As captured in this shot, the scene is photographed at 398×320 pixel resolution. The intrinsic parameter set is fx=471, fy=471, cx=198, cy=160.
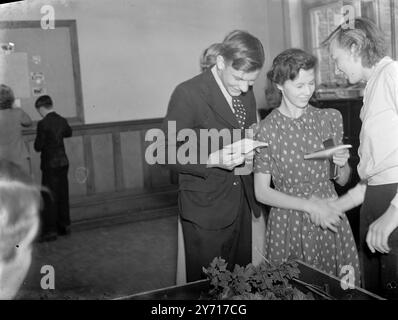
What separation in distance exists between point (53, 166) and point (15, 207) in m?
0.18

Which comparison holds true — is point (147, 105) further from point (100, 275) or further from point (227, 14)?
point (100, 275)

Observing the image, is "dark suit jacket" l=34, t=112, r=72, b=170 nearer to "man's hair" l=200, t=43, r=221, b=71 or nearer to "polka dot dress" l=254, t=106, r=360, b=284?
"man's hair" l=200, t=43, r=221, b=71

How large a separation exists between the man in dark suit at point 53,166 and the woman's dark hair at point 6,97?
0.26 ft

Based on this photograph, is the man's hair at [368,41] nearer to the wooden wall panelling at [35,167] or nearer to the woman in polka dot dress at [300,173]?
the woman in polka dot dress at [300,173]

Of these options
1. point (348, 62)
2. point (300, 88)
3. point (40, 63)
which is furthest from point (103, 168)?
point (348, 62)

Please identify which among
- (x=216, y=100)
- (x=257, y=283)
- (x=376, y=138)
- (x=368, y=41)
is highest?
(x=368, y=41)

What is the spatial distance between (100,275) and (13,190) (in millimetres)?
419

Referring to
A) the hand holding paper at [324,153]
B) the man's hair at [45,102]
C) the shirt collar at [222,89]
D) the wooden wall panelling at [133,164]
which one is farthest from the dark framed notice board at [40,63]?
the hand holding paper at [324,153]

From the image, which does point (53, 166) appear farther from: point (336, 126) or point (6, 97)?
point (336, 126)

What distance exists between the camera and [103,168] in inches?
63.4

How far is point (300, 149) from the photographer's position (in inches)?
49.4

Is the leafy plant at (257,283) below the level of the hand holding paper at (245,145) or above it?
below

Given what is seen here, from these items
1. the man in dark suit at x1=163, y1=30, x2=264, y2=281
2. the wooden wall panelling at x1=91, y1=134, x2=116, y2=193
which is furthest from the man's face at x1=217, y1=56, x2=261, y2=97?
the wooden wall panelling at x1=91, y1=134, x2=116, y2=193

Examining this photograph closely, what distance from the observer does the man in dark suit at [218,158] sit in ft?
4.37
